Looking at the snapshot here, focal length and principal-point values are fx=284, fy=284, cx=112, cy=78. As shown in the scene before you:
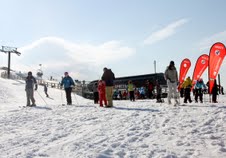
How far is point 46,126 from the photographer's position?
26.5 feet

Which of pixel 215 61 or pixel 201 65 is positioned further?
pixel 201 65

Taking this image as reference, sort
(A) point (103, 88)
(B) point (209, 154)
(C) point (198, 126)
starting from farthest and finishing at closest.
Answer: (A) point (103, 88) → (C) point (198, 126) → (B) point (209, 154)

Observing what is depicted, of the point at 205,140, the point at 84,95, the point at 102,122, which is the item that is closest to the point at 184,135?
the point at 205,140

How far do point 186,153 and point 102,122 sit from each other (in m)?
3.66

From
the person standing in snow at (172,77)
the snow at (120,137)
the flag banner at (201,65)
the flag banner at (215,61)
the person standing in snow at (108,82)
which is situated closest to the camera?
the snow at (120,137)

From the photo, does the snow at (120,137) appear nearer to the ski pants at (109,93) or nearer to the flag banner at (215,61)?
the ski pants at (109,93)

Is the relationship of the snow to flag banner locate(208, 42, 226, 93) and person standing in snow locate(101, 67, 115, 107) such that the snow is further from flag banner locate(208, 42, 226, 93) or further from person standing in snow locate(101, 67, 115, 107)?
flag banner locate(208, 42, 226, 93)

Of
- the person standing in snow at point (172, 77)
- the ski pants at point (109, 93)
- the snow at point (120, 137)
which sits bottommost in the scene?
the snow at point (120, 137)

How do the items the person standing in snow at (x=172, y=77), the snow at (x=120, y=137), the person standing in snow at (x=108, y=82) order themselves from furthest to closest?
the person standing in snow at (x=108, y=82) < the person standing in snow at (x=172, y=77) < the snow at (x=120, y=137)

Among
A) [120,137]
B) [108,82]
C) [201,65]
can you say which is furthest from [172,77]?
[201,65]

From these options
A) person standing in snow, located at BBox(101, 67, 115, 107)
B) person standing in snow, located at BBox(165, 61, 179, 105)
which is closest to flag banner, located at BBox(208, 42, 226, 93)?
person standing in snow, located at BBox(165, 61, 179, 105)

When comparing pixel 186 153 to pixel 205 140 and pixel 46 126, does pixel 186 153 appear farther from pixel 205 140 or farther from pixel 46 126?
pixel 46 126

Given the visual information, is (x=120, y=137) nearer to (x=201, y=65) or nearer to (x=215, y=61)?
(x=215, y=61)

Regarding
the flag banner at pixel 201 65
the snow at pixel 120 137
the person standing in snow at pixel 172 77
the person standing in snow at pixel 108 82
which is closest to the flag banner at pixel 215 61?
the person standing in snow at pixel 172 77
